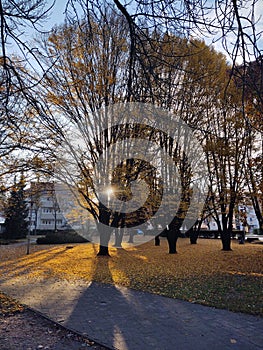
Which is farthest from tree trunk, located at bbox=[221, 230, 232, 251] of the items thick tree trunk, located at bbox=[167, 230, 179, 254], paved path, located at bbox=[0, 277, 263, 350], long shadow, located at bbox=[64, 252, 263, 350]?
long shadow, located at bbox=[64, 252, 263, 350]

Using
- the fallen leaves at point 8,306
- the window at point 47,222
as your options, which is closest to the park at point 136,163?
the fallen leaves at point 8,306

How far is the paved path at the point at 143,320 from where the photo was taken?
14.3ft

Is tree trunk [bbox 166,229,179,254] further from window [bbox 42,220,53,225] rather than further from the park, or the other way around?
window [bbox 42,220,53,225]

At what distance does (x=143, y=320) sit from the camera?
215 inches

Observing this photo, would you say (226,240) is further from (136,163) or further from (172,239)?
(136,163)

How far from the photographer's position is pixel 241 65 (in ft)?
9.52

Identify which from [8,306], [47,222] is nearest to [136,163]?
[8,306]

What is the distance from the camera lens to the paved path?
4348 millimetres

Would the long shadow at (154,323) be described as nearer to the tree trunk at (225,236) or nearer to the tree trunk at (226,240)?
the tree trunk at (225,236)

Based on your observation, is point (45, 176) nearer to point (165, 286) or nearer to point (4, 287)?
point (4, 287)

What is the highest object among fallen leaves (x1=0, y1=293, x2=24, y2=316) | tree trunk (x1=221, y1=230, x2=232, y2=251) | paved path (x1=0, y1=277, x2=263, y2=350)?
tree trunk (x1=221, y1=230, x2=232, y2=251)

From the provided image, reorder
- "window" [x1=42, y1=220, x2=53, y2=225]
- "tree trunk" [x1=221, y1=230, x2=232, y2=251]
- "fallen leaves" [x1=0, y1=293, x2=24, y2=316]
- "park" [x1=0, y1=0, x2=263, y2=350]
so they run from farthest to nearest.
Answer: "window" [x1=42, y1=220, x2=53, y2=225]
"tree trunk" [x1=221, y1=230, x2=232, y2=251]
"fallen leaves" [x1=0, y1=293, x2=24, y2=316]
"park" [x1=0, y1=0, x2=263, y2=350]

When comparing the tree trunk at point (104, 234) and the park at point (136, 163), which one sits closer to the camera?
the park at point (136, 163)

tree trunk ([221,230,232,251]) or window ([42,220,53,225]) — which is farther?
window ([42,220,53,225])
